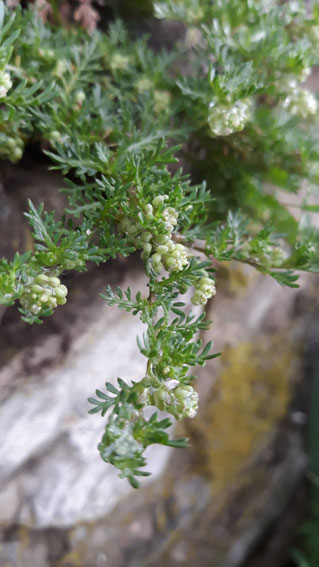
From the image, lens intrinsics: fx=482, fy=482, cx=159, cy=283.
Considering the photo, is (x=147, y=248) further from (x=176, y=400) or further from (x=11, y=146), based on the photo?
(x=11, y=146)

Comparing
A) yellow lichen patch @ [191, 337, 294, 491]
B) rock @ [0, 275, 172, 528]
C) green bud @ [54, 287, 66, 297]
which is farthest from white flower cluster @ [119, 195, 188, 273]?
yellow lichen patch @ [191, 337, 294, 491]

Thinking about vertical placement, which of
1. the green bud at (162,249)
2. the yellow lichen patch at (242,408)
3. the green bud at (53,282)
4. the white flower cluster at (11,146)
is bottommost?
the yellow lichen patch at (242,408)

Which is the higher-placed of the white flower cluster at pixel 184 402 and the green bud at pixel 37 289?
the green bud at pixel 37 289

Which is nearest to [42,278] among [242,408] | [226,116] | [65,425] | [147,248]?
[147,248]

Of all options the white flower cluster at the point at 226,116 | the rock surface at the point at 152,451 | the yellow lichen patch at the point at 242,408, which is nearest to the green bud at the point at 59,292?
the rock surface at the point at 152,451

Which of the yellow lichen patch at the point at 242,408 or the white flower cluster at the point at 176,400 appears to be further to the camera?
the yellow lichen patch at the point at 242,408

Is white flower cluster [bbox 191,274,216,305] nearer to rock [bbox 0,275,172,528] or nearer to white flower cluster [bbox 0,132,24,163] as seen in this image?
rock [bbox 0,275,172,528]

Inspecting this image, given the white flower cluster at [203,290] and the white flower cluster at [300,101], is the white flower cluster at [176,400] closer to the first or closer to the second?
the white flower cluster at [203,290]
